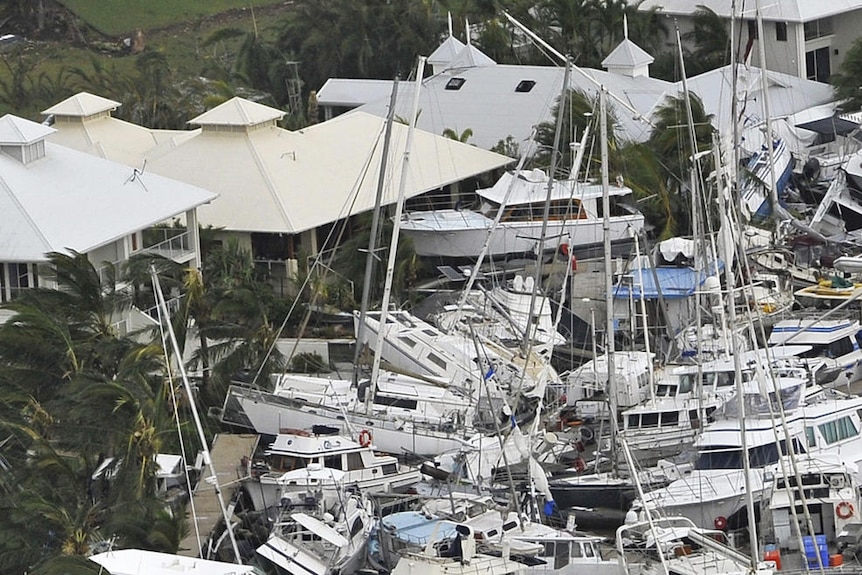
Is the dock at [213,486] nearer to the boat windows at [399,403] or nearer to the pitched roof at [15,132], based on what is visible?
the boat windows at [399,403]

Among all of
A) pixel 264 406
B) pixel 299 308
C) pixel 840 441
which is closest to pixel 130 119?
pixel 299 308

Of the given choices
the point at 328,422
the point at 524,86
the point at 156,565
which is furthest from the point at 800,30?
the point at 156,565

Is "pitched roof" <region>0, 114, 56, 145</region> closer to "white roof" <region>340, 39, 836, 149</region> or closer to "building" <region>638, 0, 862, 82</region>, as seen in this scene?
"white roof" <region>340, 39, 836, 149</region>

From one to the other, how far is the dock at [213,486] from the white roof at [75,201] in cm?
723

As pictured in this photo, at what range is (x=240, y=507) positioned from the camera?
130 ft

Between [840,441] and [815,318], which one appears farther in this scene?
[815,318]

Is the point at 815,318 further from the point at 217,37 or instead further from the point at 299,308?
the point at 217,37

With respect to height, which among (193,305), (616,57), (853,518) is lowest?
(853,518)

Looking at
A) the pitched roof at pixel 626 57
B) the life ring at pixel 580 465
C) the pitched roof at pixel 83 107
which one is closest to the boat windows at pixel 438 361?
the life ring at pixel 580 465

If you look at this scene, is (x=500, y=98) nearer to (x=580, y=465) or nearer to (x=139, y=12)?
(x=580, y=465)

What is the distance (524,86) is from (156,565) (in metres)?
35.2

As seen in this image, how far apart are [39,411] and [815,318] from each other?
16142mm

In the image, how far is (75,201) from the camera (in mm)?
51281

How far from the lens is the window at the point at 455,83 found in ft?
224
